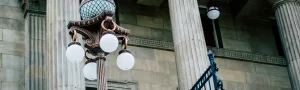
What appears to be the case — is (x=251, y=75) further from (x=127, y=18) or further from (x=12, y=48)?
(x=12, y=48)

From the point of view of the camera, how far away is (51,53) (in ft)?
51.4

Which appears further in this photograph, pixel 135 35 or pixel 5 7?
pixel 135 35

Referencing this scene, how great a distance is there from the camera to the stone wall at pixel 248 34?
2350 cm

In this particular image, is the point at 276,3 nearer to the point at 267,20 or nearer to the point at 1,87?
the point at 267,20

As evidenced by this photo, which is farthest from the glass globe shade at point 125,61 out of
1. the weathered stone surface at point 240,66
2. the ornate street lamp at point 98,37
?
the weathered stone surface at point 240,66

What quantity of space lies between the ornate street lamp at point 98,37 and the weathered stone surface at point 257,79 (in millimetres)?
13411

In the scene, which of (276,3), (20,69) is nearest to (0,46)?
(20,69)

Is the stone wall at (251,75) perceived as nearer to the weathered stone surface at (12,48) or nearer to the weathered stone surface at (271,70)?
the weathered stone surface at (271,70)

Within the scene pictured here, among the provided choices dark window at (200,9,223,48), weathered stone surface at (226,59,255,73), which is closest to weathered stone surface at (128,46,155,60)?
dark window at (200,9,223,48)

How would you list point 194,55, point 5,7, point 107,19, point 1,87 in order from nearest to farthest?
1. point 107,19
2. point 194,55
3. point 1,87
4. point 5,7

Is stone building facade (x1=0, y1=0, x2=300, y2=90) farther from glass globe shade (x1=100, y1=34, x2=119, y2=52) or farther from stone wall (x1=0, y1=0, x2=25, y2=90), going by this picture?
glass globe shade (x1=100, y1=34, x2=119, y2=52)

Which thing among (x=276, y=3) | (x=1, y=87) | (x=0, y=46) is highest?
(x=276, y=3)

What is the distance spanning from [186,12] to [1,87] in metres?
5.92

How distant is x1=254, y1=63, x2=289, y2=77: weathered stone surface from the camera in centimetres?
2330
